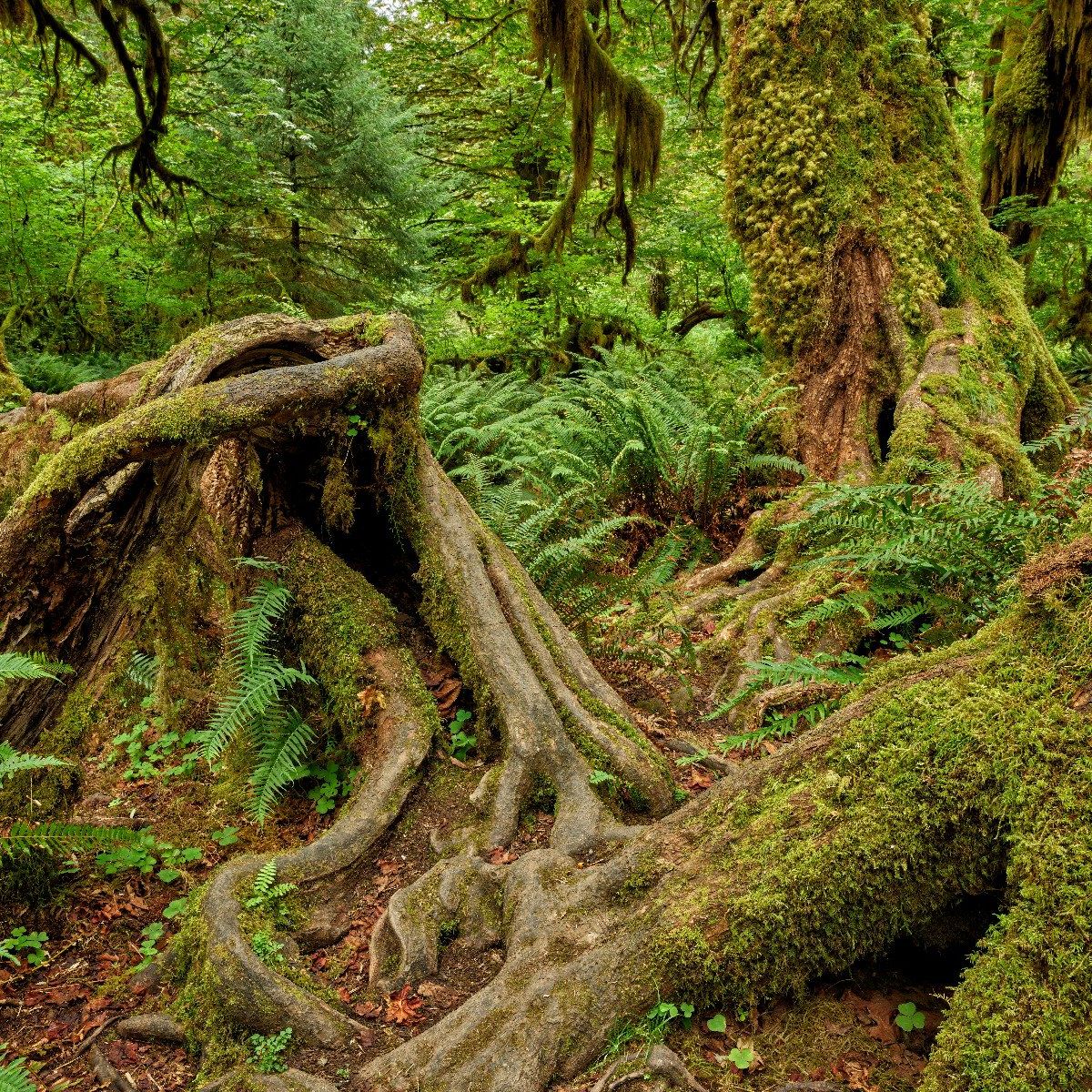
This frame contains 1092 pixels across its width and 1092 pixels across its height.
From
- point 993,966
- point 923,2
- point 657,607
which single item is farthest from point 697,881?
point 923,2

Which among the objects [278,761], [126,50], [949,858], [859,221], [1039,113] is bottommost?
[278,761]

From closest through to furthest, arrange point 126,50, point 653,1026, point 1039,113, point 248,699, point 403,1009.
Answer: point 653,1026
point 403,1009
point 248,699
point 126,50
point 1039,113

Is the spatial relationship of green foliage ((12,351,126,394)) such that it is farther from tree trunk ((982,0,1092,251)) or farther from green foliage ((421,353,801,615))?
tree trunk ((982,0,1092,251))

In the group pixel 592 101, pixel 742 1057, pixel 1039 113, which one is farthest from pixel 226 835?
pixel 1039 113

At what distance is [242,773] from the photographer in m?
3.61

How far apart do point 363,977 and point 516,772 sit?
906mm

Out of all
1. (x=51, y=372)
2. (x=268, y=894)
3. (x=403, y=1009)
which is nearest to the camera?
(x=403, y=1009)

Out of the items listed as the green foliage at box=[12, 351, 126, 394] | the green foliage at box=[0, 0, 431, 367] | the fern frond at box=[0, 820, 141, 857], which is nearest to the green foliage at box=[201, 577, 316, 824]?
the fern frond at box=[0, 820, 141, 857]

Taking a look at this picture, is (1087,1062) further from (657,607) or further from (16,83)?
(16,83)

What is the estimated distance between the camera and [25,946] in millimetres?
2787

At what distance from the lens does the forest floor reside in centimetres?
193

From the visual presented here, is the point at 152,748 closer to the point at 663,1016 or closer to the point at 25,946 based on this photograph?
the point at 25,946

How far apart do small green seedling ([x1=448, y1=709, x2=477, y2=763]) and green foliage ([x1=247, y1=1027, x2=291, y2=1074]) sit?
1273mm

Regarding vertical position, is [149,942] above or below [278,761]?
below
